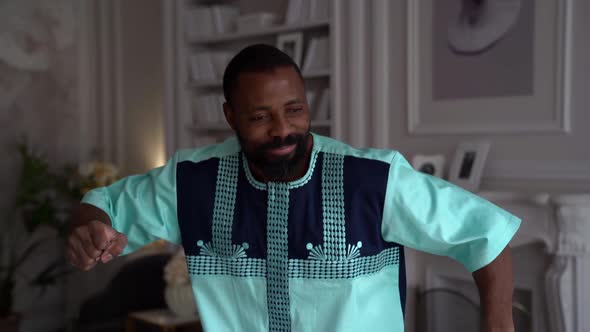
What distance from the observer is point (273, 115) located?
1372 millimetres

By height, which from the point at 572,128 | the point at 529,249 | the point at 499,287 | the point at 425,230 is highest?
the point at 572,128

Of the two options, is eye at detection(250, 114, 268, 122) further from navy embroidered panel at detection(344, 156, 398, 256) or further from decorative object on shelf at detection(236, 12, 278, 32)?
decorative object on shelf at detection(236, 12, 278, 32)

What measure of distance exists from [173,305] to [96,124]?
2.09 metres

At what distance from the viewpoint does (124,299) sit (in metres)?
3.75

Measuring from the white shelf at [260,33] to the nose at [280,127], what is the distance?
79.8 inches

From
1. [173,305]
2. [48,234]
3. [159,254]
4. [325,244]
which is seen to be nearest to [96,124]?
Result: [48,234]

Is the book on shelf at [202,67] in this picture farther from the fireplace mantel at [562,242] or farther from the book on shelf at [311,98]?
the fireplace mantel at [562,242]

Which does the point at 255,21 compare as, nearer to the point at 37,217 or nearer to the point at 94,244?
the point at 37,217

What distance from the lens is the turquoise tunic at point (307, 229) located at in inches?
54.0

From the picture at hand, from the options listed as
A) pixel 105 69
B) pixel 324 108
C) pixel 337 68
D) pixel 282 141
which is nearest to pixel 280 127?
pixel 282 141

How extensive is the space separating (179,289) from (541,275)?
1674 mm

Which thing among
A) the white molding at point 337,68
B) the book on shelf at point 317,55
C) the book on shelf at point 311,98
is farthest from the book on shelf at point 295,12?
the book on shelf at point 311,98

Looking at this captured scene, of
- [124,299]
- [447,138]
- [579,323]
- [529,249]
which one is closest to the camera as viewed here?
[579,323]

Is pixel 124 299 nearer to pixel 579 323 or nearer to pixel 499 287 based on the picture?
pixel 579 323
